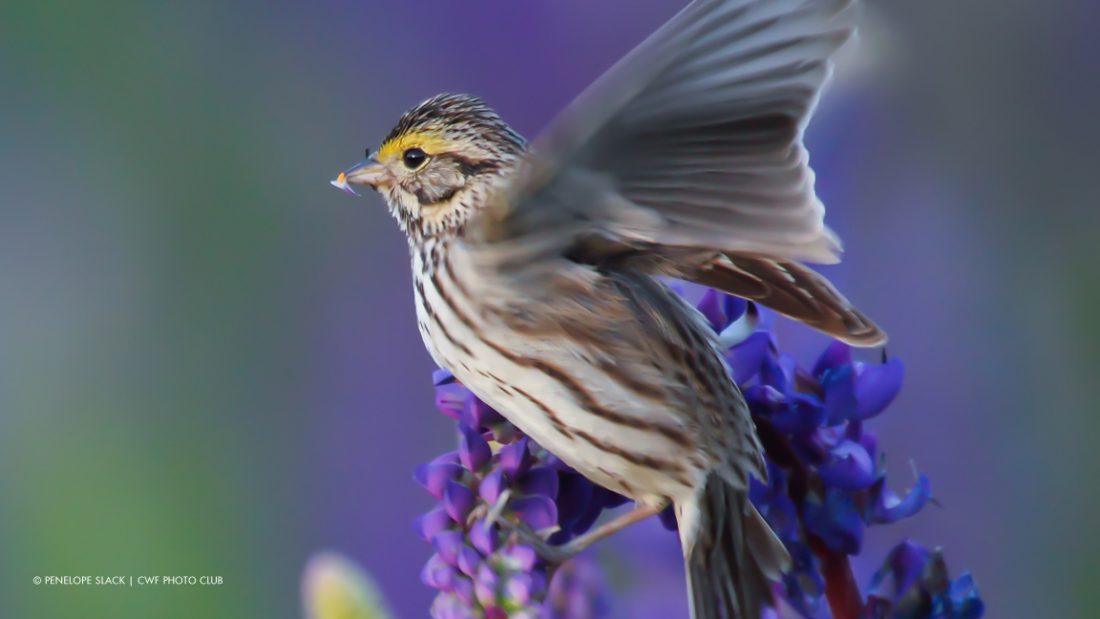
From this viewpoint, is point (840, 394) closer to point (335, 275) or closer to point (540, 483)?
point (540, 483)

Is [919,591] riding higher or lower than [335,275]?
lower

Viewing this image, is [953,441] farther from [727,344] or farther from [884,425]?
[727,344]

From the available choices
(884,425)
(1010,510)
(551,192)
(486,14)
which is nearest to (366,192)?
(486,14)

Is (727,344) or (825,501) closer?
(825,501)

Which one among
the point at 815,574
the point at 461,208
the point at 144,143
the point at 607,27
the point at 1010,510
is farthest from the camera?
the point at 144,143

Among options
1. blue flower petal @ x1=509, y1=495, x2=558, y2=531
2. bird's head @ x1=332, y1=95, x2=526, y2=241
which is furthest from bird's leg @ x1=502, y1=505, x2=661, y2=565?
bird's head @ x1=332, y1=95, x2=526, y2=241

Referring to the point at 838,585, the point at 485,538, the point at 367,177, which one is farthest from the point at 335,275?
the point at 838,585

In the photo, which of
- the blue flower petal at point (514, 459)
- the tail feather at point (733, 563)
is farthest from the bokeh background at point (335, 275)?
the blue flower petal at point (514, 459)

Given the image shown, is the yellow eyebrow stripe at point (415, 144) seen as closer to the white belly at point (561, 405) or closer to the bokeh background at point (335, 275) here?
the white belly at point (561, 405)

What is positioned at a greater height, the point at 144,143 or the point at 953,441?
the point at 144,143
